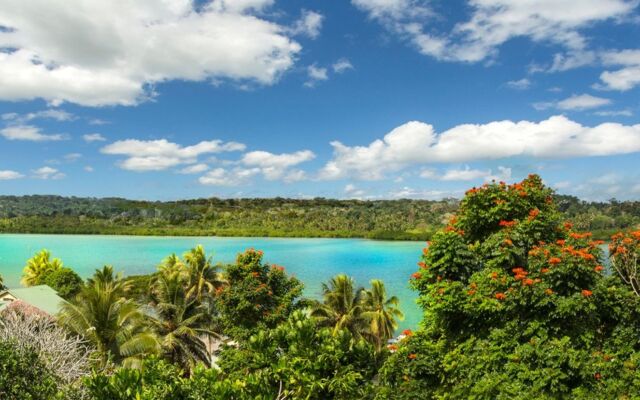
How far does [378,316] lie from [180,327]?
10306mm

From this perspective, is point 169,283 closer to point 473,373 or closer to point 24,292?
point 24,292

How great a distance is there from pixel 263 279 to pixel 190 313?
5.20 m

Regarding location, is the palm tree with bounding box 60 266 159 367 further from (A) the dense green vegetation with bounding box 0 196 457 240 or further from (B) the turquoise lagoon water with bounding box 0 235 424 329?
(A) the dense green vegetation with bounding box 0 196 457 240

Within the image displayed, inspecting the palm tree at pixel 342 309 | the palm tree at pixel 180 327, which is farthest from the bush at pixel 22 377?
the palm tree at pixel 342 309

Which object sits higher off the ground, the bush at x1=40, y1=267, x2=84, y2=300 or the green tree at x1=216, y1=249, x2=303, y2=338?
the green tree at x1=216, y1=249, x2=303, y2=338

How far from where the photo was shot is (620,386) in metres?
8.81

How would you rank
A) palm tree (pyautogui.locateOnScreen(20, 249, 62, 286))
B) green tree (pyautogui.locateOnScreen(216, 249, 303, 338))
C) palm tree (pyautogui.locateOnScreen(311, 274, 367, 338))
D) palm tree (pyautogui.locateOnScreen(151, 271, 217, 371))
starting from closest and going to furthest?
green tree (pyautogui.locateOnScreen(216, 249, 303, 338)), palm tree (pyautogui.locateOnScreen(151, 271, 217, 371)), palm tree (pyautogui.locateOnScreen(311, 274, 367, 338)), palm tree (pyautogui.locateOnScreen(20, 249, 62, 286))

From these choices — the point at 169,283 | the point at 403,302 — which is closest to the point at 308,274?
the point at 403,302

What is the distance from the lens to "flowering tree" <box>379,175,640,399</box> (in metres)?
9.02

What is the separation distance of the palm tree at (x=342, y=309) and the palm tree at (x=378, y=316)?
44cm

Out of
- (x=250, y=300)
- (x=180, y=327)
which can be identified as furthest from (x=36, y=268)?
(x=250, y=300)

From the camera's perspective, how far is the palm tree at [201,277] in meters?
26.7

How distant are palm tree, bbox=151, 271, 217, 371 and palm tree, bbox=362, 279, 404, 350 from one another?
846 centimetres

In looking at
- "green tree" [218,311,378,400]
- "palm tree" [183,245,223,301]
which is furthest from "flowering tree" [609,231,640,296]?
"palm tree" [183,245,223,301]
